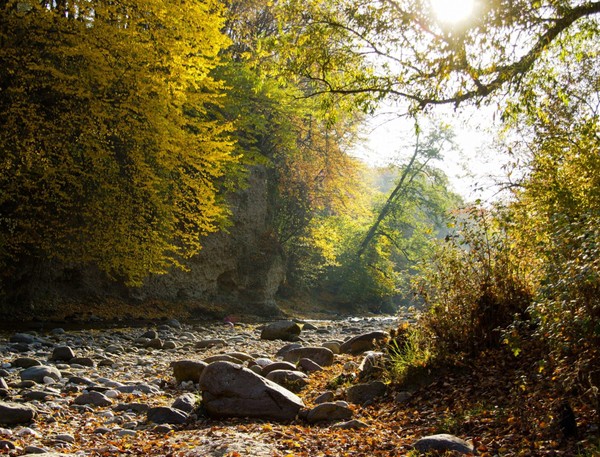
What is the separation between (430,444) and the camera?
173 inches

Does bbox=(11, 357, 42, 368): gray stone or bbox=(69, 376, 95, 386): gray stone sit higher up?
bbox=(69, 376, 95, 386): gray stone

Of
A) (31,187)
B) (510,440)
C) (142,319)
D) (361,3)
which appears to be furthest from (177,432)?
(142,319)

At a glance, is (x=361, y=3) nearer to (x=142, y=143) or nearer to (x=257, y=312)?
(x=142, y=143)

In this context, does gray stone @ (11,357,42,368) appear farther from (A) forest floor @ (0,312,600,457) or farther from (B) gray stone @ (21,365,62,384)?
(B) gray stone @ (21,365,62,384)

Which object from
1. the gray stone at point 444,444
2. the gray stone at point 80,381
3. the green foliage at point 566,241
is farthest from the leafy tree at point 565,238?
the gray stone at point 80,381

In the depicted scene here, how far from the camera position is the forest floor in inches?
171

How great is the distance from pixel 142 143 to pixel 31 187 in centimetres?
251

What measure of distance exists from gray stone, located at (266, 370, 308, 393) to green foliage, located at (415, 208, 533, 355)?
6.34 ft

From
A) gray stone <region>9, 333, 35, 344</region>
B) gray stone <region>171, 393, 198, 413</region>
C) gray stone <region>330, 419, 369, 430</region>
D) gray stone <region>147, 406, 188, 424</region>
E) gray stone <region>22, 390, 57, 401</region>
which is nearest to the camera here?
gray stone <region>330, 419, 369, 430</region>

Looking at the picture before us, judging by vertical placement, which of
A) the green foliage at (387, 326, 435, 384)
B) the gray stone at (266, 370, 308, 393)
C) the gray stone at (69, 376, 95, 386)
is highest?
the green foliage at (387, 326, 435, 384)

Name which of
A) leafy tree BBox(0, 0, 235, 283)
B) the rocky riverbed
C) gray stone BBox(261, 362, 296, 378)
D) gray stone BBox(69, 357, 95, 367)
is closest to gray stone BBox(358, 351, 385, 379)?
the rocky riverbed

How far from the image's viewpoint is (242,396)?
5867 millimetres

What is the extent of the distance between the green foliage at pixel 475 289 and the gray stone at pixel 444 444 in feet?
6.46

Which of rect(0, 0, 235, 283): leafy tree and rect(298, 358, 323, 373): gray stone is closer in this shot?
rect(298, 358, 323, 373): gray stone
